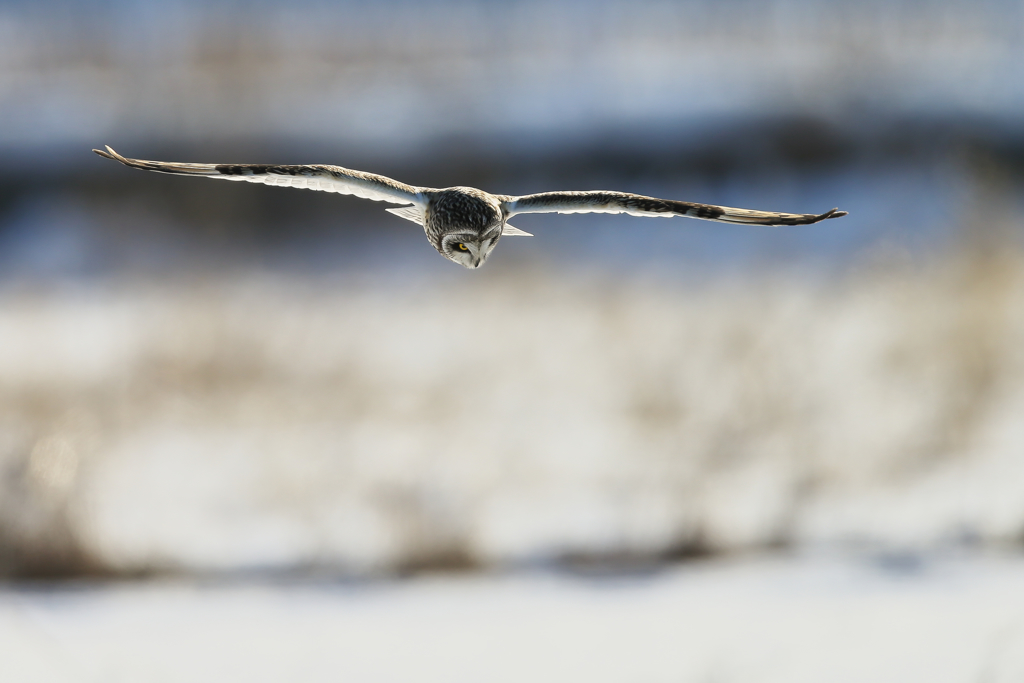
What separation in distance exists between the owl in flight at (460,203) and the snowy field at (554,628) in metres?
3.13

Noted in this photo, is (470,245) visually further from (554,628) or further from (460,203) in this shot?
(554,628)

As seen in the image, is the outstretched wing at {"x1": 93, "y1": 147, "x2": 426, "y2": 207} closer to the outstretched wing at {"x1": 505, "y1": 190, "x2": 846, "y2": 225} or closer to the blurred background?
the outstretched wing at {"x1": 505, "y1": 190, "x2": 846, "y2": 225}

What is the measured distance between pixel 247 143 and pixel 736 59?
595cm

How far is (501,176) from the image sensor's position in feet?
28.4

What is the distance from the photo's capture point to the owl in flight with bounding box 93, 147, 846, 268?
6.01ft

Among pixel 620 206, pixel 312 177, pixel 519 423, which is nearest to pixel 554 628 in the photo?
pixel 519 423

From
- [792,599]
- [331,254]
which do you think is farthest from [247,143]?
[792,599]

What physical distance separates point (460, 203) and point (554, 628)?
3.94m

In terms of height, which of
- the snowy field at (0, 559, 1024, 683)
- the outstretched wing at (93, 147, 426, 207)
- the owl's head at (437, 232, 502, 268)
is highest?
the outstretched wing at (93, 147, 426, 207)

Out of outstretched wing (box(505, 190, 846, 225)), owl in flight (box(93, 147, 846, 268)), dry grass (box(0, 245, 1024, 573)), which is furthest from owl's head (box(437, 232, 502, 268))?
dry grass (box(0, 245, 1024, 573))

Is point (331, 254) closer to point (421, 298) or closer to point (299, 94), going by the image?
point (421, 298)

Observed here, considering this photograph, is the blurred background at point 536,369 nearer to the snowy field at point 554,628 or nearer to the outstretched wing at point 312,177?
the snowy field at point 554,628

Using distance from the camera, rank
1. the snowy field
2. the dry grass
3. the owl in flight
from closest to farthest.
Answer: the owl in flight, the snowy field, the dry grass

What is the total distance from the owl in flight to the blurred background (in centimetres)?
316
